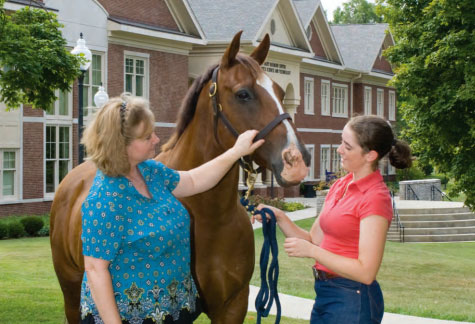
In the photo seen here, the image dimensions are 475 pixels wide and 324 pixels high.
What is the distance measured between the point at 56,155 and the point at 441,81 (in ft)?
52.4

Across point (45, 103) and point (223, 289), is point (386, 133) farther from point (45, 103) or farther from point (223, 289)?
point (45, 103)

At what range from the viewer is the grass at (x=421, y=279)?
11.4 metres

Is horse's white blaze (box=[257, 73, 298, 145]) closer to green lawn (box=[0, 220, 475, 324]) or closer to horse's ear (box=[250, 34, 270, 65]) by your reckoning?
horse's ear (box=[250, 34, 270, 65])

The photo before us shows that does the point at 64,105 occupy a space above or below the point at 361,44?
below

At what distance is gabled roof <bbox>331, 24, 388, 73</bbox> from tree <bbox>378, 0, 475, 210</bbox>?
32.4 metres

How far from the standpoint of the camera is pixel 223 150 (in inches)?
174

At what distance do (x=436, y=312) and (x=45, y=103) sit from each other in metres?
6.73

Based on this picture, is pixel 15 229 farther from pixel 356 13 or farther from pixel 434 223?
pixel 356 13

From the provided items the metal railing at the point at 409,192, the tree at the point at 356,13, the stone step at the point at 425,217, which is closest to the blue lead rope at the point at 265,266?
the stone step at the point at 425,217

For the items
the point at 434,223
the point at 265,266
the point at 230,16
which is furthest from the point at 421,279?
the point at 230,16

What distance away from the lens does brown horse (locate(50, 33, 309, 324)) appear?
4.07m

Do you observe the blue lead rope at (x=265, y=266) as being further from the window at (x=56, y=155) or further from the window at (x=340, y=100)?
the window at (x=340, y=100)

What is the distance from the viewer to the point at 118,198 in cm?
350

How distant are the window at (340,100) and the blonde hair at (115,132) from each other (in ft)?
141
